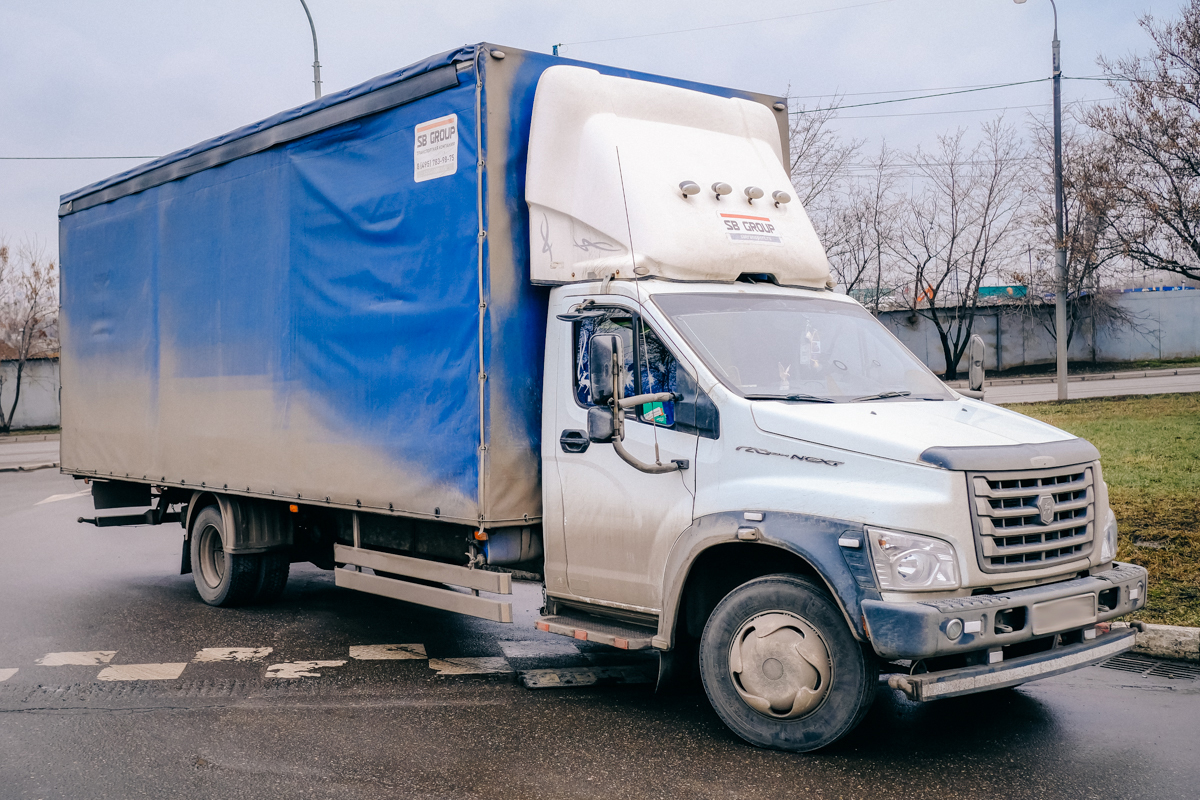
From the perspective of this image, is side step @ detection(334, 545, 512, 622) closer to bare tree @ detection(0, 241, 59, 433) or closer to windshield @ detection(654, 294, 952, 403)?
windshield @ detection(654, 294, 952, 403)

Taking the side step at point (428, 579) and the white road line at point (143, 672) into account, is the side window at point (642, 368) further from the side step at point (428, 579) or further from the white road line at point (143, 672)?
the white road line at point (143, 672)

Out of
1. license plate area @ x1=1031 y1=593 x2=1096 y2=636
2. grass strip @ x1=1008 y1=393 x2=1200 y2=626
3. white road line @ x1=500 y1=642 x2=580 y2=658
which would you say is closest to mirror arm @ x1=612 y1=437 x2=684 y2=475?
license plate area @ x1=1031 y1=593 x2=1096 y2=636

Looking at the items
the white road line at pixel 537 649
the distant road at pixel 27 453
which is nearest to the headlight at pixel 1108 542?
the white road line at pixel 537 649

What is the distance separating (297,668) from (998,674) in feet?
14.3

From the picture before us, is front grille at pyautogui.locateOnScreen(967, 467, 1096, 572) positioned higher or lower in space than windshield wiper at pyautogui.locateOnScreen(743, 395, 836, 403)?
lower

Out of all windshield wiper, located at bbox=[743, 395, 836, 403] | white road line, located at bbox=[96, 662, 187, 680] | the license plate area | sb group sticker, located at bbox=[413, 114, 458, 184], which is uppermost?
sb group sticker, located at bbox=[413, 114, 458, 184]

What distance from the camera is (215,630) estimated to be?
802 cm

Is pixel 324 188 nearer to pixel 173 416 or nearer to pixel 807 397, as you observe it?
pixel 173 416

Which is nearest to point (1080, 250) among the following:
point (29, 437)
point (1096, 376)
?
point (1096, 376)

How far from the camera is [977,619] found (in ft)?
14.9

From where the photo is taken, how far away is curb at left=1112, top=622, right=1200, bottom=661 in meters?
6.46

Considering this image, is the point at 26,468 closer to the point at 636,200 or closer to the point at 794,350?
the point at 636,200

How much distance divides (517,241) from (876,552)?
275cm

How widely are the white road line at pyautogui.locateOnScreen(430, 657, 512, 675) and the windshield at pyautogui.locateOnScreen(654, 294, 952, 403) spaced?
8.80ft
